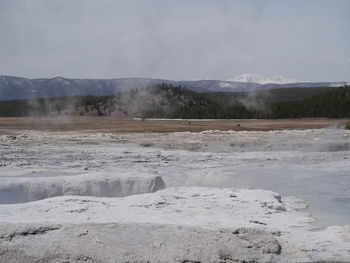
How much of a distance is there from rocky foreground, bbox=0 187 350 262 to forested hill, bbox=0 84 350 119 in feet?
180

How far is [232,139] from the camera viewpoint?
2536cm

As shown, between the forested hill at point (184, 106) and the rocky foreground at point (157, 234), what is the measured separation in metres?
54.7

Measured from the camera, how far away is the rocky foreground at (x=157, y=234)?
17.1 ft

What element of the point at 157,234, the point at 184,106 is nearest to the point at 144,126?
the point at 157,234

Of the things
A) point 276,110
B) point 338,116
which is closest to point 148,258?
point 338,116

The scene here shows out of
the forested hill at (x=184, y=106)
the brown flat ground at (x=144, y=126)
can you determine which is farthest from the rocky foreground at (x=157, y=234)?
the forested hill at (x=184, y=106)

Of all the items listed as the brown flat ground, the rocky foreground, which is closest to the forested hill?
the brown flat ground

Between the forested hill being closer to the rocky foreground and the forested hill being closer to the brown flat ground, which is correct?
the brown flat ground

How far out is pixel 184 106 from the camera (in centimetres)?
7662

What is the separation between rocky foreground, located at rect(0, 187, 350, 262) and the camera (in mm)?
5227

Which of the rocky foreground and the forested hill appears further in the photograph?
the forested hill

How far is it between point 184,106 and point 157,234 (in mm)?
71168

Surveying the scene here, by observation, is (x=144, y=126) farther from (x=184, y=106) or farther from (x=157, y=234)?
(x=184, y=106)

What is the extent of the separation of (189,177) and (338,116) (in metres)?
50.6
